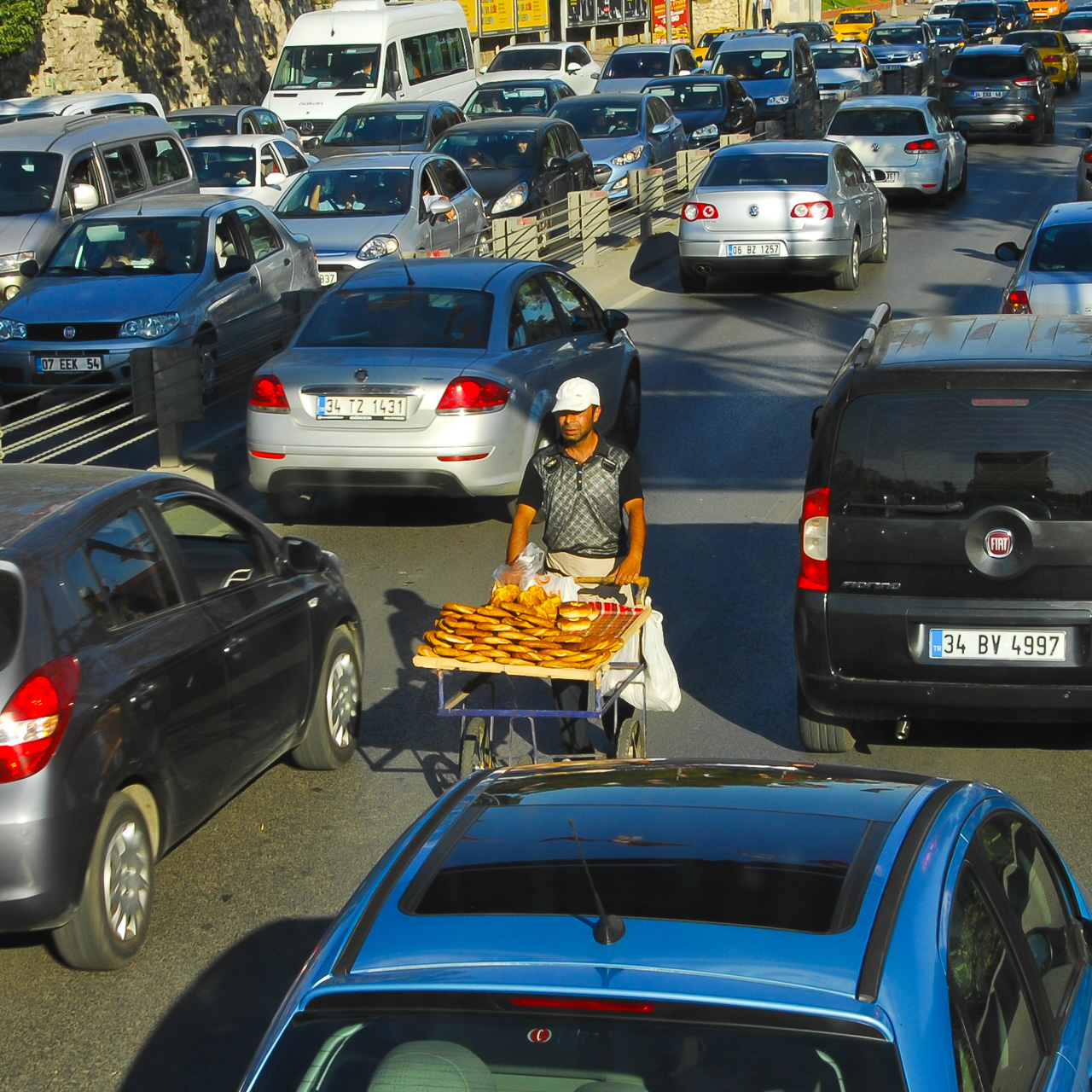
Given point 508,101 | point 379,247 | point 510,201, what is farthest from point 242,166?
point 508,101

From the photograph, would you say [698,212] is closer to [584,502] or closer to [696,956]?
[584,502]

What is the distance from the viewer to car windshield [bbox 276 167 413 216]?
18.4 meters

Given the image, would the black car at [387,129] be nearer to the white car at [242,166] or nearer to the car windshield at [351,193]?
the white car at [242,166]

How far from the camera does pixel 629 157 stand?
83.6ft

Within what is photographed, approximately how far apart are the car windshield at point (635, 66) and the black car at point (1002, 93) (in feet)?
20.0

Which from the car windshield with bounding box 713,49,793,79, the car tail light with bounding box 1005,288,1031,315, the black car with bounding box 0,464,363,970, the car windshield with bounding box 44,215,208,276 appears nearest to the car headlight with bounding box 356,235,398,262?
the car windshield with bounding box 44,215,208,276

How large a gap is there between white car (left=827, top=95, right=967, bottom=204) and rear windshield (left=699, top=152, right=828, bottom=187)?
6.35m

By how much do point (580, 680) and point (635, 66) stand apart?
3126 cm

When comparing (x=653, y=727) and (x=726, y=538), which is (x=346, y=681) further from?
(x=726, y=538)

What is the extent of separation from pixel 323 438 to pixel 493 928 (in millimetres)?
7740

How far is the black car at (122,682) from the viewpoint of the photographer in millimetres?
4953

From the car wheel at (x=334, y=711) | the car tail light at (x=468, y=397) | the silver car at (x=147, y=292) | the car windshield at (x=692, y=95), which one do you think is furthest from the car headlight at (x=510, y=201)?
the car wheel at (x=334, y=711)

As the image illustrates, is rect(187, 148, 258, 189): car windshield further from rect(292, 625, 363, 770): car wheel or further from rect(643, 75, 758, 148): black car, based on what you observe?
rect(292, 625, 363, 770): car wheel

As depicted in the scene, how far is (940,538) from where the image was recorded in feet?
20.4
